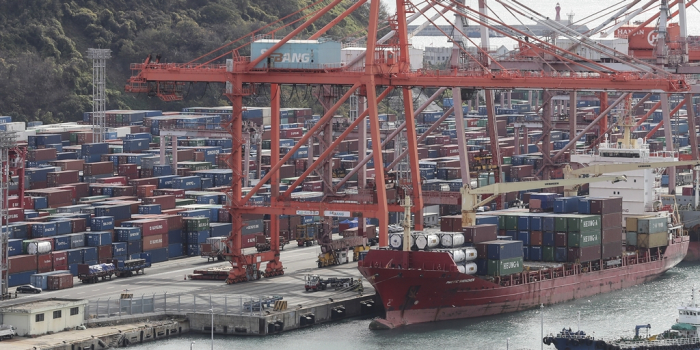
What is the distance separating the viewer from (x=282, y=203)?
70.4 metres

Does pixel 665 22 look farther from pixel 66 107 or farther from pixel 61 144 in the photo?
pixel 66 107

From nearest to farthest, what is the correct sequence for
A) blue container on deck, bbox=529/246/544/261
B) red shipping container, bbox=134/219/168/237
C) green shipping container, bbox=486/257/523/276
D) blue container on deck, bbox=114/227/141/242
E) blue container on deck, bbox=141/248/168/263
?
green shipping container, bbox=486/257/523/276
blue container on deck, bbox=529/246/544/261
blue container on deck, bbox=114/227/141/242
red shipping container, bbox=134/219/168/237
blue container on deck, bbox=141/248/168/263

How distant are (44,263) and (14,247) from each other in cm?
155

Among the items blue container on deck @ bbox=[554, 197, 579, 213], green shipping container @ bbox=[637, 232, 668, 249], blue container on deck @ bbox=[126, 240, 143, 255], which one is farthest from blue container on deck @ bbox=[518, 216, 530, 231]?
blue container on deck @ bbox=[126, 240, 143, 255]

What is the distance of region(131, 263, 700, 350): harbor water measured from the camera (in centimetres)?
5912

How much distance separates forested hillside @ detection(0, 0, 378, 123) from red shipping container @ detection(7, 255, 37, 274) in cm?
6284

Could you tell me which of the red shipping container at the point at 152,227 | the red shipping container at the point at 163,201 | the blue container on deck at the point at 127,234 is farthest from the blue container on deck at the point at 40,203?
the blue container on deck at the point at 127,234

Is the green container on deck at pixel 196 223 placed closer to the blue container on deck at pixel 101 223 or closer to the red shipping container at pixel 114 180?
the blue container on deck at pixel 101 223

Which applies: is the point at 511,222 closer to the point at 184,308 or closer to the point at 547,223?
the point at 547,223

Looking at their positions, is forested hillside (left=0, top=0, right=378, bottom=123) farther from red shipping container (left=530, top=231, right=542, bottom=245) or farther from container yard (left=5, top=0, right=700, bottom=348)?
red shipping container (left=530, top=231, right=542, bottom=245)

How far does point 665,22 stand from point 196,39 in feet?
218

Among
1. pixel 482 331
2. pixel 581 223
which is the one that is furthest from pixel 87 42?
pixel 482 331

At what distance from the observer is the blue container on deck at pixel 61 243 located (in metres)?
71.4

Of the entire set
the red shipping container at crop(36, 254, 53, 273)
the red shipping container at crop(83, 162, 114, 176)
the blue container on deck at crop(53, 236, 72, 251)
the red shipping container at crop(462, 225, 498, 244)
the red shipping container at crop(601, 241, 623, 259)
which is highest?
the red shipping container at crop(83, 162, 114, 176)
